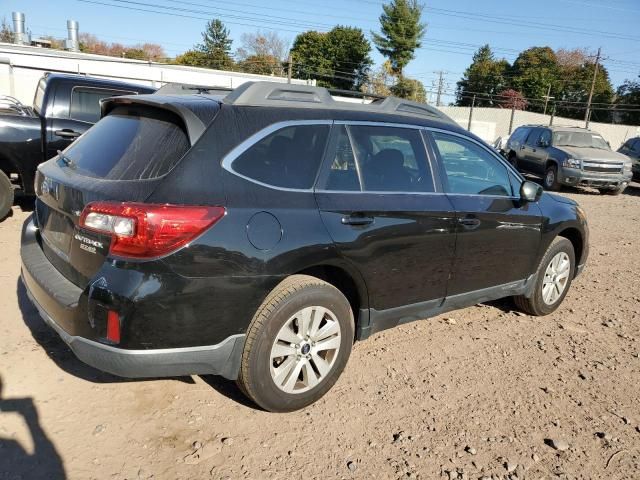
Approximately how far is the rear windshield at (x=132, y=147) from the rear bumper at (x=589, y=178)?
1281 centimetres

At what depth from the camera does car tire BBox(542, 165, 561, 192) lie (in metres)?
13.8

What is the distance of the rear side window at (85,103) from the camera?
6.86 m

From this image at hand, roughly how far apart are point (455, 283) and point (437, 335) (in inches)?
26.0

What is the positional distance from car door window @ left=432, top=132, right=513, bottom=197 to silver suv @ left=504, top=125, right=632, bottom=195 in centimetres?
1049

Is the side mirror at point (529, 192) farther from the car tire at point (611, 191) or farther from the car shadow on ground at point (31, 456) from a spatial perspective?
the car tire at point (611, 191)

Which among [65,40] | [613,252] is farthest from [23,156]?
[65,40]

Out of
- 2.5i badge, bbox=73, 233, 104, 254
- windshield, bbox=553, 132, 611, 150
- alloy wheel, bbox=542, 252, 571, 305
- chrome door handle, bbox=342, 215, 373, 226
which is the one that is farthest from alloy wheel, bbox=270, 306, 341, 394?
windshield, bbox=553, 132, 611, 150

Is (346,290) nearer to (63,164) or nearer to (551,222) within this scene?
(63,164)

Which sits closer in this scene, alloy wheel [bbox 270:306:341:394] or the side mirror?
alloy wheel [bbox 270:306:341:394]

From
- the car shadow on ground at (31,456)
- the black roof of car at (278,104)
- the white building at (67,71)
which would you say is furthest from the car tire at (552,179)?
the car shadow on ground at (31,456)

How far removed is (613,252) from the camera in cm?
732

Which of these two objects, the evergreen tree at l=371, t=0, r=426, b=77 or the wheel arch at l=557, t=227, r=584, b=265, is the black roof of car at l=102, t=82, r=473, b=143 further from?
the evergreen tree at l=371, t=0, r=426, b=77

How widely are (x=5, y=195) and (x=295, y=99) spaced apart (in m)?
4.95

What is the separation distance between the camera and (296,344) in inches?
114
